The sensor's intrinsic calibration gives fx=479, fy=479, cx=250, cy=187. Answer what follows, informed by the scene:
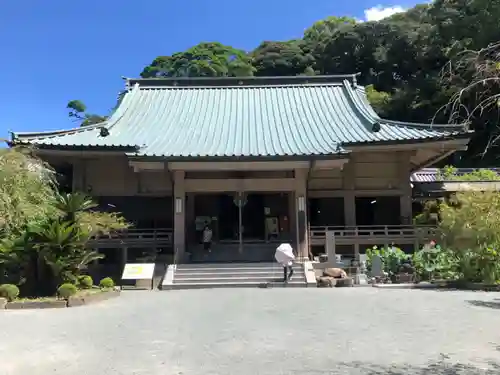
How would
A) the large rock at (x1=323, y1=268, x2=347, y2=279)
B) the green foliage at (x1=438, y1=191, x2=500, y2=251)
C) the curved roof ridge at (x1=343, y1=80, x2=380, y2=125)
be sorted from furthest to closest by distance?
A: 1. the curved roof ridge at (x1=343, y1=80, x2=380, y2=125)
2. the large rock at (x1=323, y1=268, x2=347, y2=279)
3. the green foliage at (x1=438, y1=191, x2=500, y2=251)

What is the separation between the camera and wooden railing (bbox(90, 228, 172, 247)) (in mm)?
18031

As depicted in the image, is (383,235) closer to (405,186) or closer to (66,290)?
(405,186)

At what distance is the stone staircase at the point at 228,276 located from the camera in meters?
15.3

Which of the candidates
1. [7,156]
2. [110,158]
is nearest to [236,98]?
[110,158]

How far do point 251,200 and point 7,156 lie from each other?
12.4 meters

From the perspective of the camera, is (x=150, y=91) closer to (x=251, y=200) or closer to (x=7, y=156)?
(x=251, y=200)

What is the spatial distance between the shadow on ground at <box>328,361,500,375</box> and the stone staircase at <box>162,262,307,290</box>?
953cm

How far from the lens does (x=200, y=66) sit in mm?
56531

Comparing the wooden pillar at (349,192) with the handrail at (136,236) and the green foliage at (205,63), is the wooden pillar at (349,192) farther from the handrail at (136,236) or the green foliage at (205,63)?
the green foliage at (205,63)

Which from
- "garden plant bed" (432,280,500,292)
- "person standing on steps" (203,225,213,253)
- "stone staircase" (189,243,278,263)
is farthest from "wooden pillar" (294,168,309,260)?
"garden plant bed" (432,280,500,292)

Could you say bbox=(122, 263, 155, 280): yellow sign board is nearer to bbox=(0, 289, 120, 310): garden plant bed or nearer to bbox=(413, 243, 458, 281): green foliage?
bbox=(0, 289, 120, 310): garden plant bed

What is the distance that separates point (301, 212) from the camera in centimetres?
1820

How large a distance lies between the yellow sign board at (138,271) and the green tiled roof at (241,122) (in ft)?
14.4

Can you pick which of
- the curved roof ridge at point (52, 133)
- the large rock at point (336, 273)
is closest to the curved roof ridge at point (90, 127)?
the curved roof ridge at point (52, 133)
